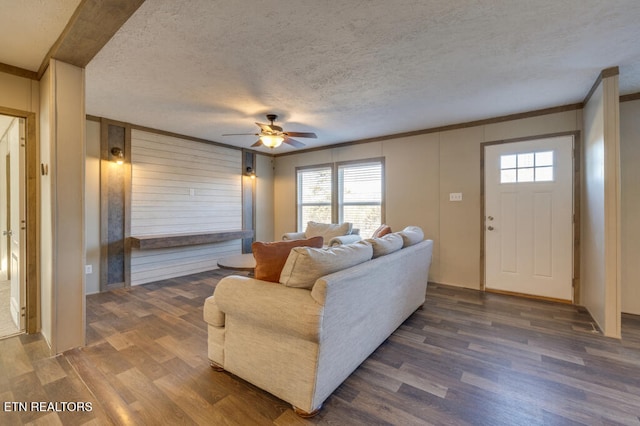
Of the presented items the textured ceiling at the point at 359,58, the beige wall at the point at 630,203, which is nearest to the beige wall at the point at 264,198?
the textured ceiling at the point at 359,58

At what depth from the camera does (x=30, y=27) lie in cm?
196

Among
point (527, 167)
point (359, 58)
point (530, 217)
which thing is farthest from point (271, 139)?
point (530, 217)

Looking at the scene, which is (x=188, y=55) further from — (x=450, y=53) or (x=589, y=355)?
(x=589, y=355)

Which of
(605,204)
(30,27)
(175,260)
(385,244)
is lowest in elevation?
(175,260)

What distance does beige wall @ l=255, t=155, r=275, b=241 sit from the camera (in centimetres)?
606

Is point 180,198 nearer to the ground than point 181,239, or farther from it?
farther from it

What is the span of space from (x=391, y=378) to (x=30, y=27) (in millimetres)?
3575

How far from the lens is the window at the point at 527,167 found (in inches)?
141

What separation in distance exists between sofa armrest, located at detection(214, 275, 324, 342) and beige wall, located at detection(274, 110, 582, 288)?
3324 mm

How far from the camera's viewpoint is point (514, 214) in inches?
148

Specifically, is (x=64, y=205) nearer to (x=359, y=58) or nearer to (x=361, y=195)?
(x=359, y=58)

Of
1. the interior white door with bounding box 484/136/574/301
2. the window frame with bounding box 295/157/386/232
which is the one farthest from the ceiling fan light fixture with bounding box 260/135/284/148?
the interior white door with bounding box 484/136/574/301

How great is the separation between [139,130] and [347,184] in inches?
140

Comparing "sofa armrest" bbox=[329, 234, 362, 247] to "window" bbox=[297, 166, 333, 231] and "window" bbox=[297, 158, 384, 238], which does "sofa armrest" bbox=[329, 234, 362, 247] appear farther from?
"window" bbox=[297, 166, 333, 231]
